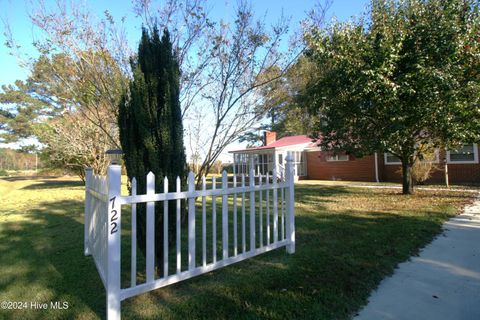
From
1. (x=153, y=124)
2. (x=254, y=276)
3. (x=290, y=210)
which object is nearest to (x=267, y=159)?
(x=290, y=210)

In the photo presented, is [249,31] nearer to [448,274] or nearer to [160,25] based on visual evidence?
[160,25]

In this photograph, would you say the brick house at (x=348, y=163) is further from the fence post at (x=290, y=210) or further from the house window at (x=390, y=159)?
the fence post at (x=290, y=210)

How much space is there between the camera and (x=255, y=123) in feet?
21.0

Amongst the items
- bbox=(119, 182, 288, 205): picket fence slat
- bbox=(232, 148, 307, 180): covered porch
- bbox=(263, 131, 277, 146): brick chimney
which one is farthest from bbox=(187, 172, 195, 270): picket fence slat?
bbox=(263, 131, 277, 146): brick chimney

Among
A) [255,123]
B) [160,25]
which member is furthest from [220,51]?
[255,123]

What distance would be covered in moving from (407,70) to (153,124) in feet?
25.9

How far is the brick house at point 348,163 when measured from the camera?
14.7 meters

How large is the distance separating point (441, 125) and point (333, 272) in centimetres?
689

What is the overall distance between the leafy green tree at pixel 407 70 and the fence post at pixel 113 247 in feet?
18.7

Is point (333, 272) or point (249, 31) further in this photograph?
point (249, 31)

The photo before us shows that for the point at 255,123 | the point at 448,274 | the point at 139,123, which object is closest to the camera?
the point at 139,123

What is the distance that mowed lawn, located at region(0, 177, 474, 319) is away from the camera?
2885 mm

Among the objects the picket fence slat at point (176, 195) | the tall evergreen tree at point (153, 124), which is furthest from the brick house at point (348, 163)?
the tall evergreen tree at point (153, 124)

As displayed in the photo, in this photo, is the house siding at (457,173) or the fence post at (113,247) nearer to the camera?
the fence post at (113,247)
